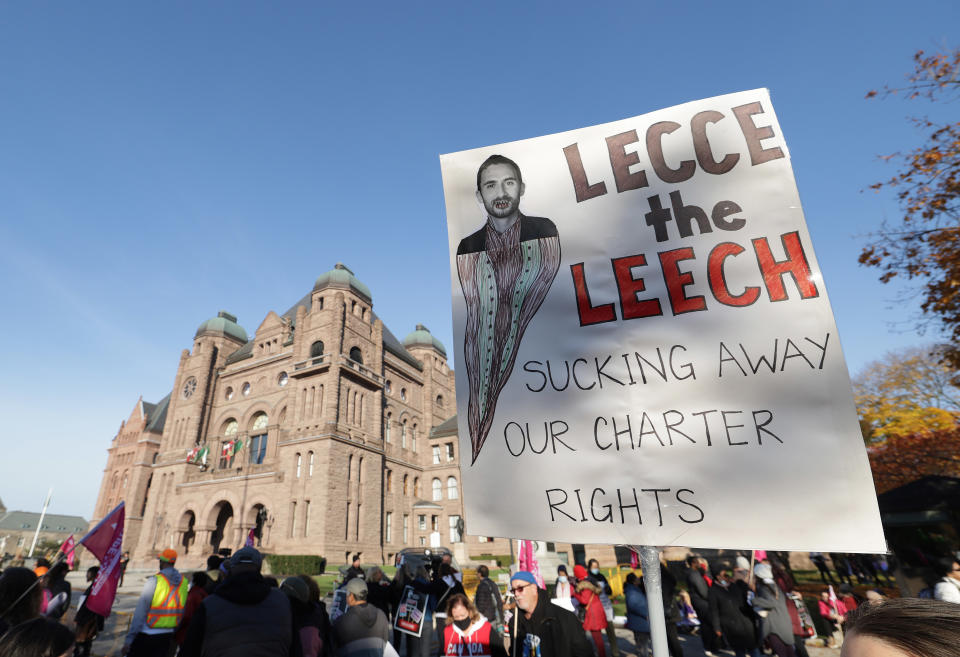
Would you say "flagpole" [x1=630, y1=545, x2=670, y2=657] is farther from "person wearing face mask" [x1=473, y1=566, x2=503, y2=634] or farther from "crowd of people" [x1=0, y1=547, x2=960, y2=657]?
"person wearing face mask" [x1=473, y1=566, x2=503, y2=634]

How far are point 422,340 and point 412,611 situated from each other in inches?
1642

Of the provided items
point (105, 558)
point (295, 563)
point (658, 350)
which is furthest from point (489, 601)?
point (295, 563)

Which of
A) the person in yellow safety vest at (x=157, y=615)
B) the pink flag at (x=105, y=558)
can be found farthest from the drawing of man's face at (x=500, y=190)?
the pink flag at (x=105, y=558)

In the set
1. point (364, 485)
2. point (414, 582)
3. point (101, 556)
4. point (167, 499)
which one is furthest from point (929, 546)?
point (167, 499)

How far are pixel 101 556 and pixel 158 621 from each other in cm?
144

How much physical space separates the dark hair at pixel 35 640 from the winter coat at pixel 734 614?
307 inches

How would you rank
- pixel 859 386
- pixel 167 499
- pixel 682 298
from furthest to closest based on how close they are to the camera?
pixel 167 499
pixel 859 386
pixel 682 298

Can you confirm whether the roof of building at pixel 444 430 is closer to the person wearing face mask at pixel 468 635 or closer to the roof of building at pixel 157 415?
the roof of building at pixel 157 415

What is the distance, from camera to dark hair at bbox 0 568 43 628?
2982 mm

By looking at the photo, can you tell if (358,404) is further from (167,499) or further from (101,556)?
(101,556)

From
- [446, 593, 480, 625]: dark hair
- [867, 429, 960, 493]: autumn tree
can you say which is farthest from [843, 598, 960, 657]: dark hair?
[867, 429, 960, 493]: autumn tree

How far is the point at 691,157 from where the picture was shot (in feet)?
7.01

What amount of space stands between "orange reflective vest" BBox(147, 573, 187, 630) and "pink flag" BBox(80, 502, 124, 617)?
65cm

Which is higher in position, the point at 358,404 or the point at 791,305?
the point at 358,404
